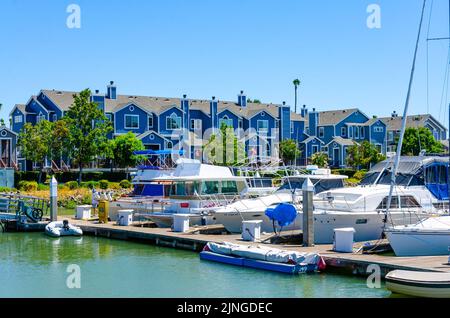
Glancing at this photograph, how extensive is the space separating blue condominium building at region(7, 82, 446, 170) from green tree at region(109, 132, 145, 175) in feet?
11.6

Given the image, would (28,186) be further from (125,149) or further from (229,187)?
(229,187)

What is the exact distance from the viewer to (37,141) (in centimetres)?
5969

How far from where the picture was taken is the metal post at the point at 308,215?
23444 millimetres

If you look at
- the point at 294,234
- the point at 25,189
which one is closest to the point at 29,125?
the point at 25,189

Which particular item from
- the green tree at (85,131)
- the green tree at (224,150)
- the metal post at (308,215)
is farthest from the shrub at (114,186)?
the metal post at (308,215)

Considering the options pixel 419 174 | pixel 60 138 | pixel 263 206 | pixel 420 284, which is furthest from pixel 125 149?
pixel 420 284

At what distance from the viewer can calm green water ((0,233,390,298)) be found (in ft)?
62.6

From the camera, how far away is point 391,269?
63.5 ft

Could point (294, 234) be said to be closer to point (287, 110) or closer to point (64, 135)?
point (64, 135)

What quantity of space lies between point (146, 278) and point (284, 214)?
21.2 feet

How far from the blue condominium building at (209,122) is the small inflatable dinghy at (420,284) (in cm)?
4428

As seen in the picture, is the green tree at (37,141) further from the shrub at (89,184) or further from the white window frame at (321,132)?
the white window frame at (321,132)

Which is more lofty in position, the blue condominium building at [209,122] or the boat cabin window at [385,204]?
the blue condominium building at [209,122]
